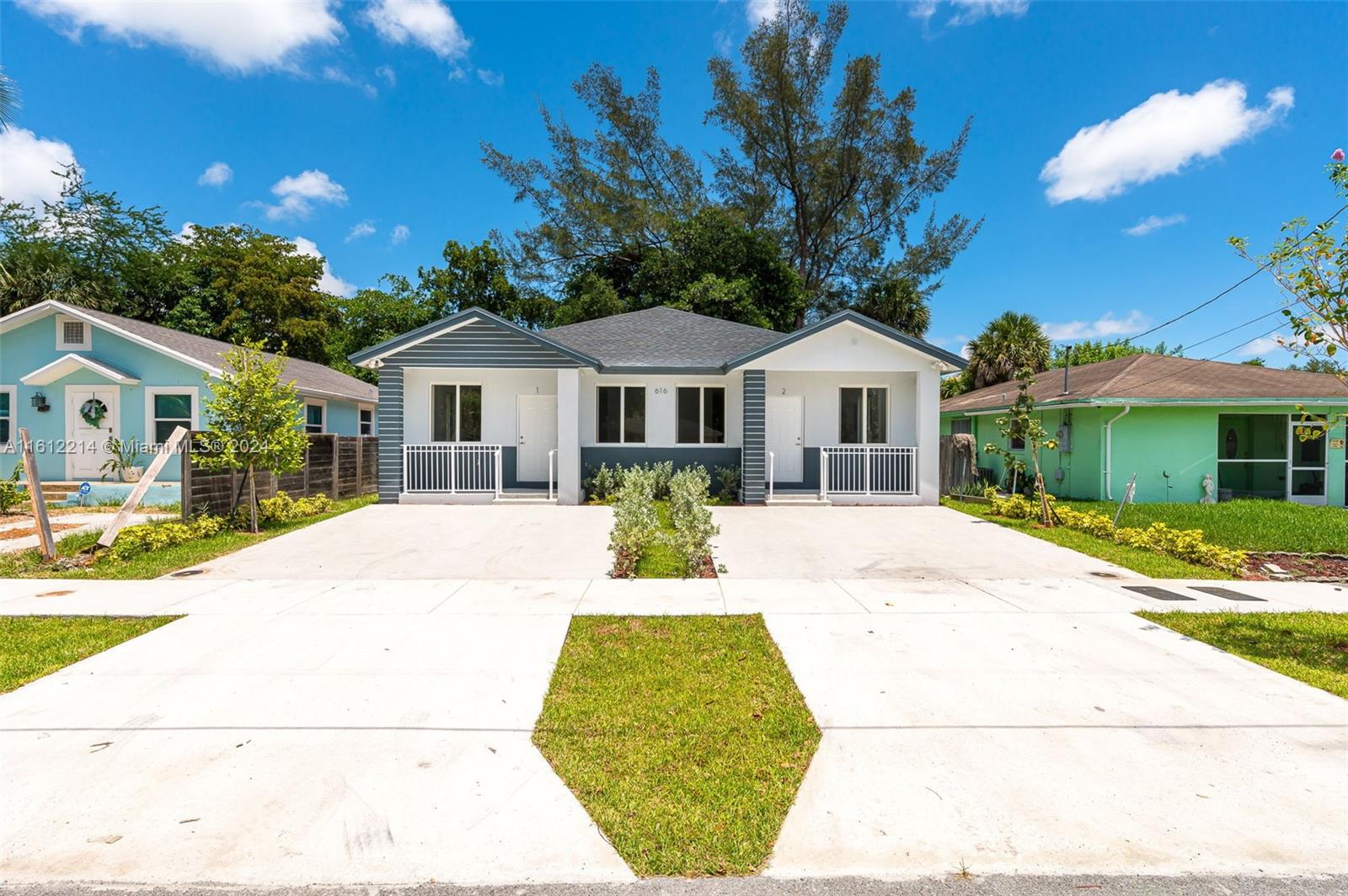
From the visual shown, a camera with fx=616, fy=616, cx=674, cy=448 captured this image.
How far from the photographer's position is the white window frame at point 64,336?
16.1 metres

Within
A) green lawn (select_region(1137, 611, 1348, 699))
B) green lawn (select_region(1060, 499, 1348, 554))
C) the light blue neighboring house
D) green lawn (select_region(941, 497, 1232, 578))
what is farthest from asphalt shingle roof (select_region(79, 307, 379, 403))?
green lawn (select_region(1060, 499, 1348, 554))

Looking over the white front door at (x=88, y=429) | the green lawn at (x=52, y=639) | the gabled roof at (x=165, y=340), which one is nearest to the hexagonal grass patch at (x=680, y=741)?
the green lawn at (x=52, y=639)

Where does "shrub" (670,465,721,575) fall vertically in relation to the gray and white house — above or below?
below

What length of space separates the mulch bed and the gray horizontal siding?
38.1 feet

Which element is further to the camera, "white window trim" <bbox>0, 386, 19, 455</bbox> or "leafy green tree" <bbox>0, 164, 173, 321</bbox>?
"leafy green tree" <bbox>0, 164, 173, 321</bbox>

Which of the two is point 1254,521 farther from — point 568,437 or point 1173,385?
point 568,437

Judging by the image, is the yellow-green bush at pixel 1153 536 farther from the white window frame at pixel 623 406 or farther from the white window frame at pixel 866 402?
the white window frame at pixel 623 406

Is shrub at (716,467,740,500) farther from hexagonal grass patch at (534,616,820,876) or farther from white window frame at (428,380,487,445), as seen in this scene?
hexagonal grass patch at (534,616,820,876)

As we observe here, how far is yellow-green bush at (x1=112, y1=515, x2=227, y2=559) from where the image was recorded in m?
8.18

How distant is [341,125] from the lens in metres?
24.6

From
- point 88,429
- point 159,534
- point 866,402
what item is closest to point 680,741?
point 159,534

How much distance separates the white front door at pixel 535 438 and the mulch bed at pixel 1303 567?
41.4 ft

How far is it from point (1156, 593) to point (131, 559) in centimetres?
1232

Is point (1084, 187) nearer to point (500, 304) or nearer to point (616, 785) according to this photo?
point (500, 304)
